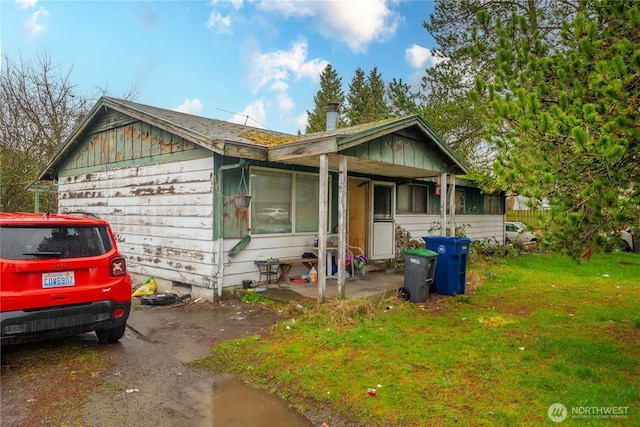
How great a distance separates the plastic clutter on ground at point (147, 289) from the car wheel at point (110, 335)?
10.0 feet

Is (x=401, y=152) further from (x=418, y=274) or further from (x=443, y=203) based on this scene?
(x=418, y=274)

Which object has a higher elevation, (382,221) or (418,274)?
(382,221)

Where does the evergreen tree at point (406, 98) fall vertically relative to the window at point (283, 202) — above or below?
above

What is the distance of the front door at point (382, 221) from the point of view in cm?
1040

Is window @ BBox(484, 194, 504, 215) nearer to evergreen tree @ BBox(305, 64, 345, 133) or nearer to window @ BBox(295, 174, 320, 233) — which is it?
window @ BBox(295, 174, 320, 233)

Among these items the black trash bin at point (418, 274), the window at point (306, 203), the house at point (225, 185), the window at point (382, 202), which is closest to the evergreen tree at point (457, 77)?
the window at point (382, 202)

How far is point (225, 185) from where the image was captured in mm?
7062

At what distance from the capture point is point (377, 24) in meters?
12.2

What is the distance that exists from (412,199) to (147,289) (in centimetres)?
811

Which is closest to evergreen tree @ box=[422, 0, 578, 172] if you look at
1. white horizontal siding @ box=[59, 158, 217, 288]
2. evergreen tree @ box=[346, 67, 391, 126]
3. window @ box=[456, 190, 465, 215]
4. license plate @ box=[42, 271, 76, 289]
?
window @ box=[456, 190, 465, 215]

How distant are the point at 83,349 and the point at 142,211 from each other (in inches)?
176

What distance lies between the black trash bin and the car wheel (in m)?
4.71

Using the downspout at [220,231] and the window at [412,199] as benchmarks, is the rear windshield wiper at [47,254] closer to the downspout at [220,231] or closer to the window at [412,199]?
the downspout at [220,231]

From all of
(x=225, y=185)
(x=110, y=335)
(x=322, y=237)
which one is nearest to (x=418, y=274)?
(x=322, y=237)
